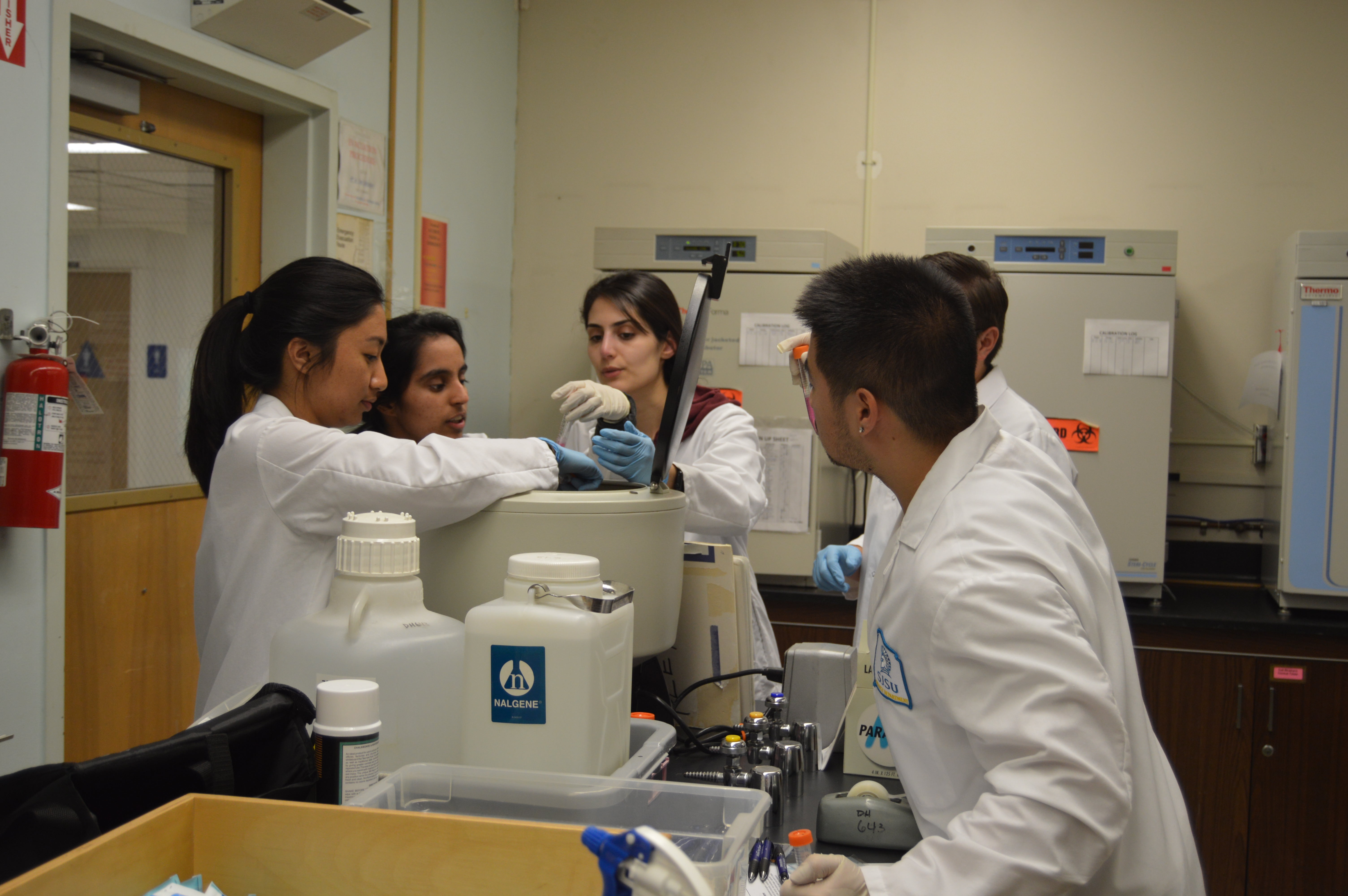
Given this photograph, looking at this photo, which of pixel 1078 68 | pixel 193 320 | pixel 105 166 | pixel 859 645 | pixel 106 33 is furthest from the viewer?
pixel 1078 68

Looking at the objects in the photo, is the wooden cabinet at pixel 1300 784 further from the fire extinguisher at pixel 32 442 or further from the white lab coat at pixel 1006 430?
the fire extinguisher at pixel 32 442

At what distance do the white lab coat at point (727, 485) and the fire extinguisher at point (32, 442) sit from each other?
35.3 inches

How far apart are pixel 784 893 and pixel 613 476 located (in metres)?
0.84

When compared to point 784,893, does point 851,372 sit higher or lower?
higher

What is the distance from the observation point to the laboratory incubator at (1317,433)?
7.89ft

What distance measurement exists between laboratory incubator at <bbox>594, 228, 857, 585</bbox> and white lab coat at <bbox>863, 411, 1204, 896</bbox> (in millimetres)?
1588

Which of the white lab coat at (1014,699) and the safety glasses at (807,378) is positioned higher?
the safety glasses at (807,378)

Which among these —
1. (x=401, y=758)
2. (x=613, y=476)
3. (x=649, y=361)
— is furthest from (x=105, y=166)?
(x=401, y=758)

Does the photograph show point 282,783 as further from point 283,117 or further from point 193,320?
point 283,117

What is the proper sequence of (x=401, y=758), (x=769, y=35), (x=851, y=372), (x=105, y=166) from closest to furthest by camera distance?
1. (x=401, y=758)
2. (x=851, y=372)
3. (x=105, y=166)
4. (x=769, y=35)

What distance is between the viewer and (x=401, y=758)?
920 millimetres

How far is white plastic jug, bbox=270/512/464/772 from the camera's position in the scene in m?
0.88

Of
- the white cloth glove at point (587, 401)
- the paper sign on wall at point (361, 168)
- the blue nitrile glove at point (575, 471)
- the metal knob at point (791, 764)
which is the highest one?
the paper sign on wall at point (361, 168)

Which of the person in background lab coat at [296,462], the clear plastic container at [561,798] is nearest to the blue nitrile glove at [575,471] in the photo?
the person in background lab coat at [296,462]
